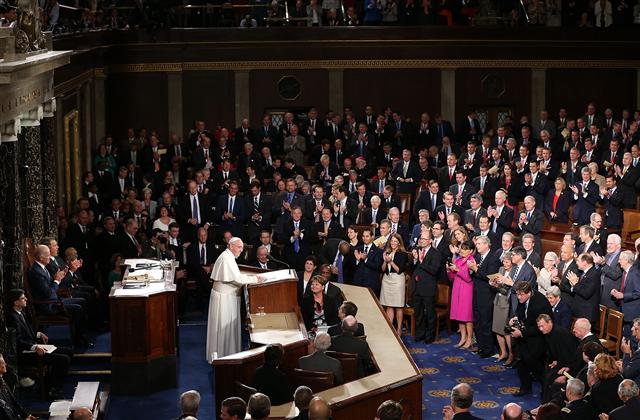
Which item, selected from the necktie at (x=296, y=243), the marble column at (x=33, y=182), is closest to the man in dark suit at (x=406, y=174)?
the necktie at (x=296, y=243)

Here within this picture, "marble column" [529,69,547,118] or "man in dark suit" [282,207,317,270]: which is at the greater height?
"marble column" [529,69,547,118]

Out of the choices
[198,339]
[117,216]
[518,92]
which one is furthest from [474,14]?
[198,339]

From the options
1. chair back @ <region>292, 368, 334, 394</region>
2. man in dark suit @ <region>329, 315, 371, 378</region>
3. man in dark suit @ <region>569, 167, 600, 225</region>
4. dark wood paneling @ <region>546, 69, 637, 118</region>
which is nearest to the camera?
chair back @ <region>292, 368, 334, 394</region>

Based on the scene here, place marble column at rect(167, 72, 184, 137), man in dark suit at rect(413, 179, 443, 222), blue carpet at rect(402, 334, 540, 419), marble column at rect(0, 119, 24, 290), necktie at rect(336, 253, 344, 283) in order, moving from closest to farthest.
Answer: marble column at rect(0, 119, 24, 290), blue carpet at rect(402, 334, 540, 419), necktie at rect(336, 253, 344, 283), man in dark suit at rect(413, 179, 443, 222), marble column at rect(167, 72, 184, 137)

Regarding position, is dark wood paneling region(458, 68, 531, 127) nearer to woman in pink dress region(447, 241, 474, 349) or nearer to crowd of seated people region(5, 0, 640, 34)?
crowd of seated people region(5, 0, 640, 34)

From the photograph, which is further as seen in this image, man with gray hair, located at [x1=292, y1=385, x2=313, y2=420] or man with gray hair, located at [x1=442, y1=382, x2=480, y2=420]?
man with gray hair, located at [x1=292, y1=385, x2=313, y2=420]

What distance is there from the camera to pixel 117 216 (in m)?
18.1

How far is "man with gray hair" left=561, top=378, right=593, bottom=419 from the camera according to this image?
34.4ft

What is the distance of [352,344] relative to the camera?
11.8 m

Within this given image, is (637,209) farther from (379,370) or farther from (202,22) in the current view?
(202,22)

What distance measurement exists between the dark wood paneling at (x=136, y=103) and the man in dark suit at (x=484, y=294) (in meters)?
11.5

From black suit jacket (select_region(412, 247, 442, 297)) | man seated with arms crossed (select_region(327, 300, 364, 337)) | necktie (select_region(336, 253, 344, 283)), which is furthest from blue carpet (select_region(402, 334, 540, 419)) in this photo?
necktie (select_region(336, 253, 344, 283))

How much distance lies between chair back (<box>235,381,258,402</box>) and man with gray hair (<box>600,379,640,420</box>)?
332 cm

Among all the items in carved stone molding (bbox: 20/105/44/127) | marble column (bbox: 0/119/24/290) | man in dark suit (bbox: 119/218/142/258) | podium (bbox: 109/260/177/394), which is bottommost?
podium (bbox: 109/260/177/394)
